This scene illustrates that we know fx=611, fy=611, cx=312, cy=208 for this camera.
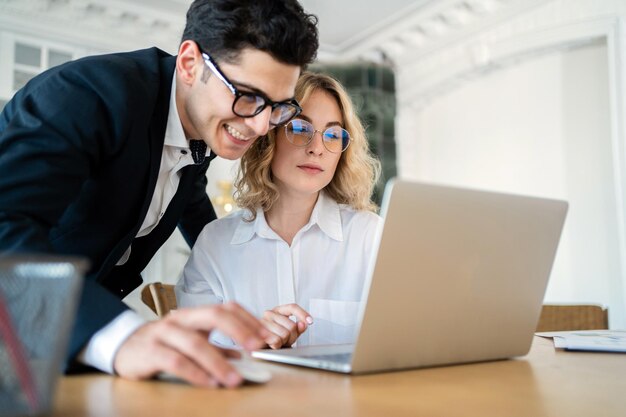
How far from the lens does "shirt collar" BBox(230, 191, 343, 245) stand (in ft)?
6.05

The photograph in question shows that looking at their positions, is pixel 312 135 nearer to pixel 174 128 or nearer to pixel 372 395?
pixel 174 128

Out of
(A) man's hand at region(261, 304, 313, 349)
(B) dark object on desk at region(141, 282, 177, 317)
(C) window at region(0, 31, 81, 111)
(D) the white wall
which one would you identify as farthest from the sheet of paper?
(C) window at region(0, 31, 81, 111)

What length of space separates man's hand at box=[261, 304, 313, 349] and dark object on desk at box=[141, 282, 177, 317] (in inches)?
21.7

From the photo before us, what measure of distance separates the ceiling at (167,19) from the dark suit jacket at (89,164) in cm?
366

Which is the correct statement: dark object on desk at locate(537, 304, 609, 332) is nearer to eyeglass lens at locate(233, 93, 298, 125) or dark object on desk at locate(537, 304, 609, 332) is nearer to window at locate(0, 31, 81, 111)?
eyeglass lens at locate(233, 93, 298, 125)

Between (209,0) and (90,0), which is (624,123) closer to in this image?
(209,0)

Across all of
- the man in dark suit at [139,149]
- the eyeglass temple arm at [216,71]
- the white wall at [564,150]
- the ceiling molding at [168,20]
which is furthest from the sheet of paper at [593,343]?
the ceiling molding at [168,20]

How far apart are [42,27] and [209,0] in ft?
12.5

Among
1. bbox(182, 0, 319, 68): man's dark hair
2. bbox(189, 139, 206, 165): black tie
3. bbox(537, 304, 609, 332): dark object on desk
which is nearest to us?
bbox(182, 0, 319, 68): man's dark hair

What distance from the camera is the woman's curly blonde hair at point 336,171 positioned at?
6.16ft

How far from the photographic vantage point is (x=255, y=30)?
4.52 feet

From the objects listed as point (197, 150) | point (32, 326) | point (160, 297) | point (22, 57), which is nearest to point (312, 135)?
point (197, 150)

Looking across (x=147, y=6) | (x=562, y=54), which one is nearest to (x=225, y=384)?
(x=562, y=54)

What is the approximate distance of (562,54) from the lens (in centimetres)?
448
